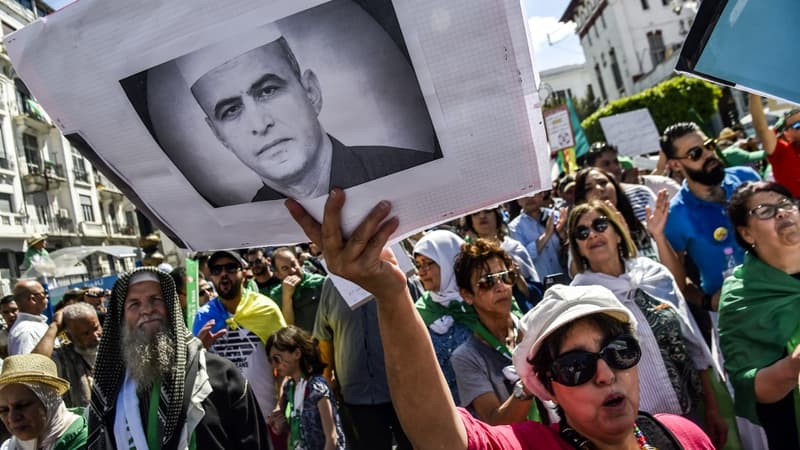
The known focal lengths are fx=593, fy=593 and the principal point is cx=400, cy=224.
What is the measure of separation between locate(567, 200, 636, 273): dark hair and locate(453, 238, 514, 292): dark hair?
382 mm

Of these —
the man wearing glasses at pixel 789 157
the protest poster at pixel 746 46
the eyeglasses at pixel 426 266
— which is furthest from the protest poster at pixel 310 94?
the man wearing glasses at pixel 789 157

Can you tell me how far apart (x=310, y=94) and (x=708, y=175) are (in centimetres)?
344

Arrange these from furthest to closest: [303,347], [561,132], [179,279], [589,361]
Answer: [561,132]
[179,279]
[303,347]
[589,361]

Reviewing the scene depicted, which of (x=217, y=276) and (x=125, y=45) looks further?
(x=217, y=276)

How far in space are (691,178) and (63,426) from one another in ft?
13.0

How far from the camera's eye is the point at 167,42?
117cm

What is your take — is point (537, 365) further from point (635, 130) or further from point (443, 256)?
point (635, 130)

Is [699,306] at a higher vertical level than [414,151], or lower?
lower

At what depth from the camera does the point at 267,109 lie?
1183mm

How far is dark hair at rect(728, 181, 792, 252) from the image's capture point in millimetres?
2742

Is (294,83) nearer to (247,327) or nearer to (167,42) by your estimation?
(167,42)

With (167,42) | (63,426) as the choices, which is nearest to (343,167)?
(167,42)

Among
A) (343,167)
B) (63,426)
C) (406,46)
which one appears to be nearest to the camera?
(406,46)

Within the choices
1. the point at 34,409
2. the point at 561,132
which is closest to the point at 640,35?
the point at 561,132
